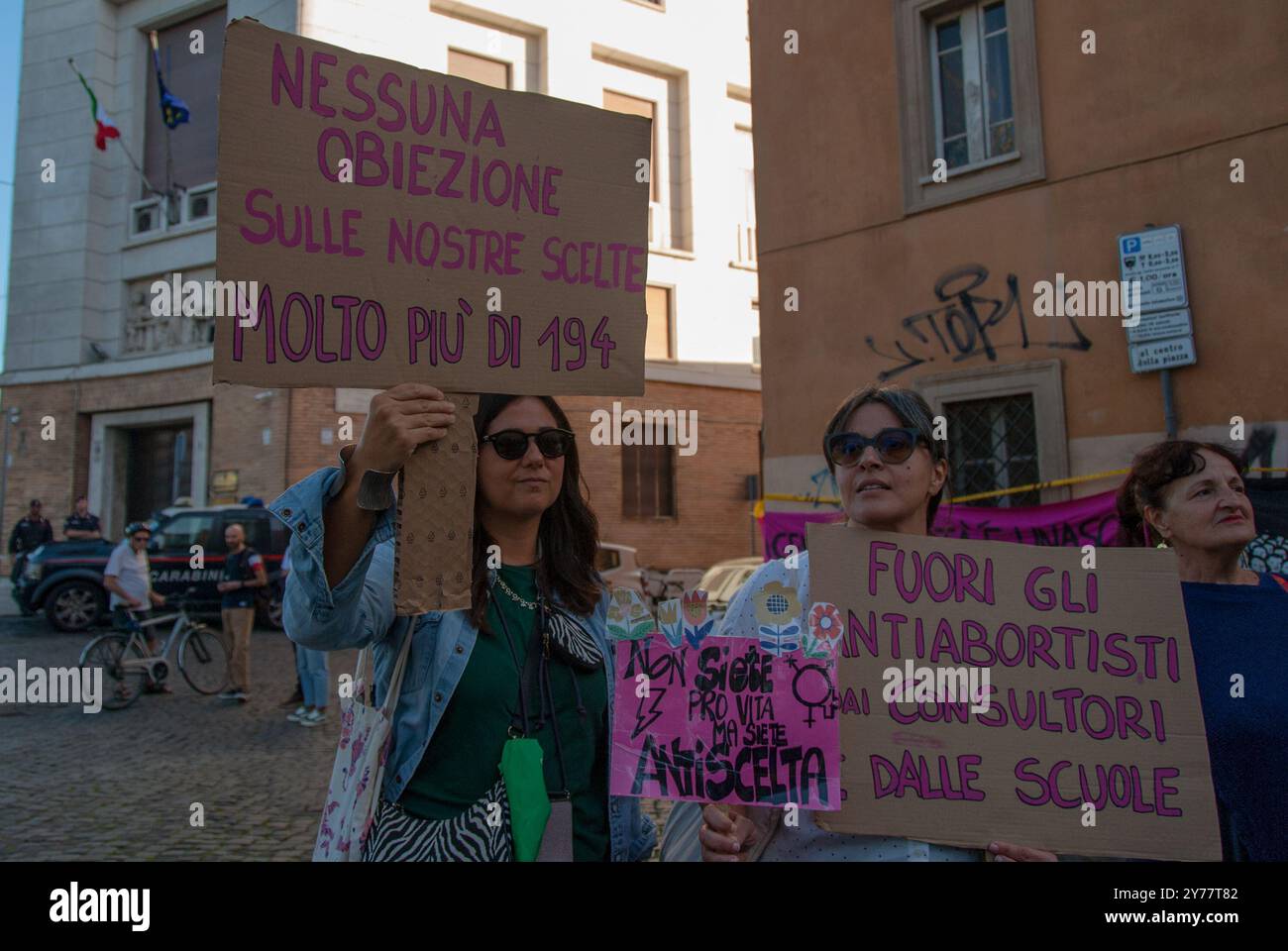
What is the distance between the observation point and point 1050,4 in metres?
9.09

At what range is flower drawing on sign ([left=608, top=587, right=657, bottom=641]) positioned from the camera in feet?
6.58

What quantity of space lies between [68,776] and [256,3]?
18.1 metres

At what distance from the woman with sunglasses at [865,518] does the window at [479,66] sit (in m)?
20.8

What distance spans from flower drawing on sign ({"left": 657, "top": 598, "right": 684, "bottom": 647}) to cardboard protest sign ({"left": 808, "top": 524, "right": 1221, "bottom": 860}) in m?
0.30

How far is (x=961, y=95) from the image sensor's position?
993 centimetres

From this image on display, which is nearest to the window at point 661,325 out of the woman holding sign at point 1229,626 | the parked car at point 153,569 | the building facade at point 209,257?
the building facade at point 209,257

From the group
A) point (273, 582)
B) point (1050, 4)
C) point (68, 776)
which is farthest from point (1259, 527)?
point (273, 582)

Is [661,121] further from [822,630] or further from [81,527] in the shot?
[822,630]

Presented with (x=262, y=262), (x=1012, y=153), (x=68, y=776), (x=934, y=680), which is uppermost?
(x=1012, y=153)

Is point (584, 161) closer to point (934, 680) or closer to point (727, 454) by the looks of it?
point (934, 680)

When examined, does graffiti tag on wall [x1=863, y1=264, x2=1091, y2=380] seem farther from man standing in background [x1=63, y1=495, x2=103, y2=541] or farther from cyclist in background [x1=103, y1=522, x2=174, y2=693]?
man standing in background [x1=63, y1=495, x2=103, y2=541]

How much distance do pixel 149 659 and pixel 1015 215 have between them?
9824 millimetres

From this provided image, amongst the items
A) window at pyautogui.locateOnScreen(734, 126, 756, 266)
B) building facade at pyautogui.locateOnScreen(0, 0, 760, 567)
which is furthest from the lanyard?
window at pyautogui.locateOnScreen(734, 126, 756, 266)

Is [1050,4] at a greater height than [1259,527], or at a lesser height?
greater
